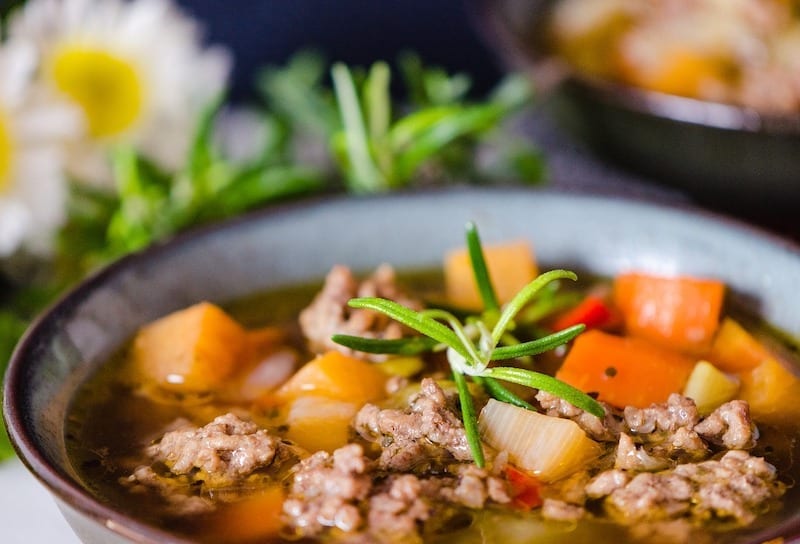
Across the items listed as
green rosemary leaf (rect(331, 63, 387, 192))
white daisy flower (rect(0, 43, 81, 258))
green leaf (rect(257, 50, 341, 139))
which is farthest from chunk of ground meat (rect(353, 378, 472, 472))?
green leaf (rect(257, 50, 341, 139))

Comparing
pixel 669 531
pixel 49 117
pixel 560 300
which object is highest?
pixel 49 117

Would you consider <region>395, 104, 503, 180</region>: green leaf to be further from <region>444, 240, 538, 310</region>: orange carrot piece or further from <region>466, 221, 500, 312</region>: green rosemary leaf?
<region>466, 221, 500, 312</region>: green rosemary leaf

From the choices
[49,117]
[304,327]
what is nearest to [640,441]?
[304,327]

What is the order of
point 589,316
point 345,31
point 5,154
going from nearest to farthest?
point 589,316, point 5,154, point 345,31

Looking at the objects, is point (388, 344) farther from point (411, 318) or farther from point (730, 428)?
point (730, 428)

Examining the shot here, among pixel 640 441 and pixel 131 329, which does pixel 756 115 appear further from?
pixel 131 329

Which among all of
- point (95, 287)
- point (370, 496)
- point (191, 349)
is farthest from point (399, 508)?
point (95, 287)

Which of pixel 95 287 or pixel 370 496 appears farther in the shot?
pixel 95 287
